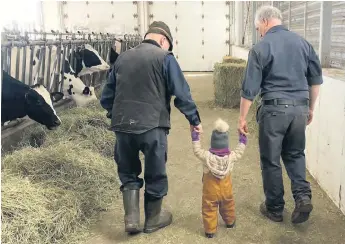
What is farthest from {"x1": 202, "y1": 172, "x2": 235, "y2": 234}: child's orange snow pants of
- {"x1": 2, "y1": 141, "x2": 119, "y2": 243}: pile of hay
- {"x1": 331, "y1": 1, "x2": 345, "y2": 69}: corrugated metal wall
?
{"x1": 331, "y1": 1, "x2": 345, "y2": 69}: corrugated metal wall

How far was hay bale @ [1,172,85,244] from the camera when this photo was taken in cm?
280

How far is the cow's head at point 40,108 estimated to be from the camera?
4.79 meters

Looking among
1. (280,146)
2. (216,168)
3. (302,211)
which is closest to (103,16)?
(280,146)

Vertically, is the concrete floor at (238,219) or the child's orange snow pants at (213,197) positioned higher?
the child's orange snow pants at (213,197)

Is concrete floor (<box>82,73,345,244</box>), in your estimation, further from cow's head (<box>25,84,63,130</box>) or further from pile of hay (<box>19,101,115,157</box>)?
cow's head (<box>25,84,63,130</box>)

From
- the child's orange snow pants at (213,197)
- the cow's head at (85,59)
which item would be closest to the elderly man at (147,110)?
the child's orange snow pants at (213,197)

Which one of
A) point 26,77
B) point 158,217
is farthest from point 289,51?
point 26,77

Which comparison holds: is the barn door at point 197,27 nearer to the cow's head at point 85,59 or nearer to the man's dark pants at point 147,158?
the cow's head at point 85,59

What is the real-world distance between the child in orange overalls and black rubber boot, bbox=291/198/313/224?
51 centimetres

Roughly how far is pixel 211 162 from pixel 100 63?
6.03 m

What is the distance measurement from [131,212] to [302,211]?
50.0 inches

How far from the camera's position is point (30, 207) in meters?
3.01

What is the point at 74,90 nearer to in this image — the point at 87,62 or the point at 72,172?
the point at 87,62

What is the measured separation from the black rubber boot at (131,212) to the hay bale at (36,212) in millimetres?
423
